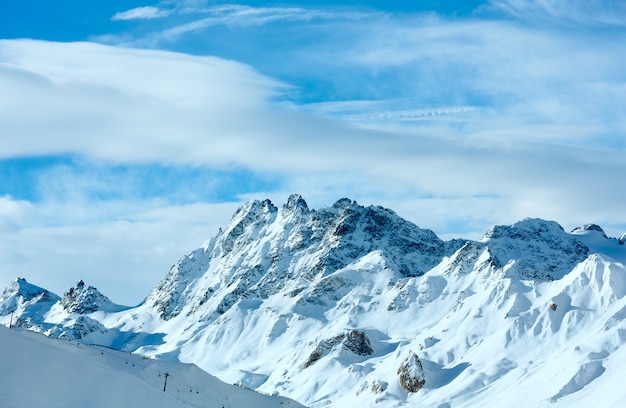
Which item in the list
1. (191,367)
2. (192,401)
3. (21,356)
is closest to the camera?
(21,356)

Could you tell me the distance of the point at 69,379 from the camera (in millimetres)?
78188

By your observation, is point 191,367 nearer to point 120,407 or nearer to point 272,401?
point 272,401

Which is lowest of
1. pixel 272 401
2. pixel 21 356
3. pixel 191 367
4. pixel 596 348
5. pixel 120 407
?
pixel 596 348

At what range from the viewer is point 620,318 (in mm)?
196625

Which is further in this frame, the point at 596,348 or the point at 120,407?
the point at 596,348

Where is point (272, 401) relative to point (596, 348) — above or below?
above

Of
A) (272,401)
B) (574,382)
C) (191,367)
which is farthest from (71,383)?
(574,382)

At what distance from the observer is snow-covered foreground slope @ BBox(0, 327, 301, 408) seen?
241 ft

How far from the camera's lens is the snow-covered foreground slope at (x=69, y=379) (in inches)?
2894

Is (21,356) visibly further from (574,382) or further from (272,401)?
(574,382)

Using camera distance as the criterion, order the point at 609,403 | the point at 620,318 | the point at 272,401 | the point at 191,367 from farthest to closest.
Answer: the point at 620,318
the point at 609,403
the point at 272,401
the point at 191,367

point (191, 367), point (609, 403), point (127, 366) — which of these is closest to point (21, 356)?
point (127, 366)

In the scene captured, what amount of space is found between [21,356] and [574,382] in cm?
11952

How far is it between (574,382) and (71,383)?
116152 mm
